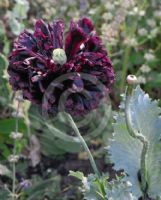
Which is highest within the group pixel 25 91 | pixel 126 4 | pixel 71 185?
pixel 126 4

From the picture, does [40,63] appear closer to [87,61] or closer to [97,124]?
[87,61]

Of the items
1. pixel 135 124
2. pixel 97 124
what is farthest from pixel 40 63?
pixel 97 124

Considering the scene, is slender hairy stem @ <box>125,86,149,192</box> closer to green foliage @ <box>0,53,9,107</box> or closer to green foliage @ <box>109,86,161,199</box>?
green foliage @ <box>109,86,161,199</box>

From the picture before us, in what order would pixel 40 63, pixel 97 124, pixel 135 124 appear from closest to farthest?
1. pixel 40 63
2. pixel 135 124
3. pixel 97 124

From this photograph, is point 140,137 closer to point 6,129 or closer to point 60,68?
point 60,68

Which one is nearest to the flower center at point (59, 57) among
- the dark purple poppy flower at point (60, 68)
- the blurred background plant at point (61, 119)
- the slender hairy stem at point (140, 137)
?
the dark purple poppy flower at point (60, 68)

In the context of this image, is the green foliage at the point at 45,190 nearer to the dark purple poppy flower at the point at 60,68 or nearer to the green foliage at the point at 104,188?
the green foliage at the point at 104,188
